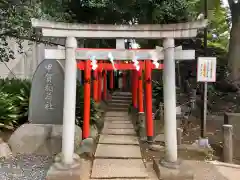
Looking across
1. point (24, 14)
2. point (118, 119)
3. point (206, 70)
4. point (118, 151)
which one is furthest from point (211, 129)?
point (24, 14)

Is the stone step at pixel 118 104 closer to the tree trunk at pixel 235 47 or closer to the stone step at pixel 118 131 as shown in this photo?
the stone step at pixel 118 131

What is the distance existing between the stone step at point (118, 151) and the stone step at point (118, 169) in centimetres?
22

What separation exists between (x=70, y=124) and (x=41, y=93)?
2319 millimetres

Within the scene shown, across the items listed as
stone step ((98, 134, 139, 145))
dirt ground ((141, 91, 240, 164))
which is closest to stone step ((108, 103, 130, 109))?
dirt ground ((141, 91, 240, 164))

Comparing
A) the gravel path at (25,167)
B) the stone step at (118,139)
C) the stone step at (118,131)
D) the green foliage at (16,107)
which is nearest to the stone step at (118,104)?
the stone step at (118,131)

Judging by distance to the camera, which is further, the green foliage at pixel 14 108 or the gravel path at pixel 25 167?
the green foliage at pixel 14 108

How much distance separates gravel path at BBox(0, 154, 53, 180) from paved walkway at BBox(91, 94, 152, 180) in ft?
3.56

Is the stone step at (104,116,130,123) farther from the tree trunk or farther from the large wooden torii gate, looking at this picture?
the tree trunk

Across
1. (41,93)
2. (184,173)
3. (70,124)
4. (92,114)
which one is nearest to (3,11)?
(41,93)

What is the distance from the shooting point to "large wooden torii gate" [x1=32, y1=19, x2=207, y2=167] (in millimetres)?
4777

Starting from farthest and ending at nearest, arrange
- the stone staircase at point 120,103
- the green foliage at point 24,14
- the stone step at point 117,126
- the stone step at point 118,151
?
the stone staircase at point 120,103 → the stone step at point 117,126 → the green foliage at point 24,14 → the stone step at point 118,151

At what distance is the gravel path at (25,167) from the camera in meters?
4.86

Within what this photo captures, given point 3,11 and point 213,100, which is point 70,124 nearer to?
point 3,11

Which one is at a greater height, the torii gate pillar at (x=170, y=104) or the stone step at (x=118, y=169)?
the torii gate pillar at (x=170, y=104)
